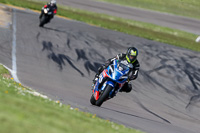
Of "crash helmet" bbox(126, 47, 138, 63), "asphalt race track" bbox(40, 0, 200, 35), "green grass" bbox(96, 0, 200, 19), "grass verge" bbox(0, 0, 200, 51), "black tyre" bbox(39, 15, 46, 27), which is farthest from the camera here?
"green grass" bbox(96, 0, 200, 19)

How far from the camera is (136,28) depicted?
28.8 m

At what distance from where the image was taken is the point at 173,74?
1686 cm

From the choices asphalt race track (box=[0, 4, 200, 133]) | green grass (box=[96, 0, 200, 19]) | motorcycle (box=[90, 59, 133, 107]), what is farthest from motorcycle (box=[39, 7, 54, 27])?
green grass (box=[96, 0, 200, 19])

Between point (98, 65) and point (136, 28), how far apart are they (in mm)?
12658

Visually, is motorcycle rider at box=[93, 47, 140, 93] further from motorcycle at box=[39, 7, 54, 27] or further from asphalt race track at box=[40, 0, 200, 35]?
asphalt race track at box=[40, 0, 200, 35]

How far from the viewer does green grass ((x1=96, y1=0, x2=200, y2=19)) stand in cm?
4009

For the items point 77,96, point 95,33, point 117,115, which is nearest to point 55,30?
point 95,33

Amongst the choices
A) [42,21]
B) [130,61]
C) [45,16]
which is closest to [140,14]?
[45,16]

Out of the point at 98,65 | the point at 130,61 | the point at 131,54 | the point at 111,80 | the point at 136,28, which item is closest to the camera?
the point at 111,80

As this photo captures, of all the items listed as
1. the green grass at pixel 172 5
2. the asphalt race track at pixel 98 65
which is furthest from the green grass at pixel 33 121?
the green grass at pixel 172 5

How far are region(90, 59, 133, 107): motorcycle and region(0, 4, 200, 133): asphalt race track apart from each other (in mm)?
481

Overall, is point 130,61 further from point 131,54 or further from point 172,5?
point 172,5

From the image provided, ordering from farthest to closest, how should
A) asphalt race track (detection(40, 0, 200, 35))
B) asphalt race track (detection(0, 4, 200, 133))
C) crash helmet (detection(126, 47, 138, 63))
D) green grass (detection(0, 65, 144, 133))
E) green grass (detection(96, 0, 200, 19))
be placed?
green grass (detection(96, 0, 200, 19)), asphalt race track (detection(40, 0, 200, 35)), asphalt race track (detection(0, 4, 200, 133)), crash helmet (detection(126, 47, 138, 63)), green grass (detection(0, 65, 144, 133))

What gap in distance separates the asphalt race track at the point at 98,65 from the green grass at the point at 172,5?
695 inches
